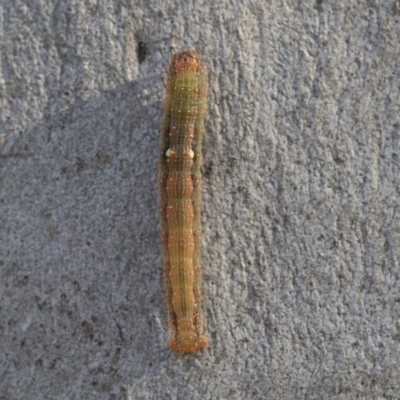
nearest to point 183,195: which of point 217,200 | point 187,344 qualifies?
point 217,200

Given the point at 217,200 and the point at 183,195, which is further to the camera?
the point at 217,200

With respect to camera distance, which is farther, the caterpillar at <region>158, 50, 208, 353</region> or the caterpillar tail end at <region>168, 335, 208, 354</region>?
the caterpillar tail end at <region>168, 335, 208, 354</region>

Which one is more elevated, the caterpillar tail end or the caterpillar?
the caterpillar

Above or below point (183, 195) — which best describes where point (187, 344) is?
below

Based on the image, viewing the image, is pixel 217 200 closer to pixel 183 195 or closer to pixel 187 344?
pixel 183 195

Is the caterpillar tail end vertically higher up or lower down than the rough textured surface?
lower down
